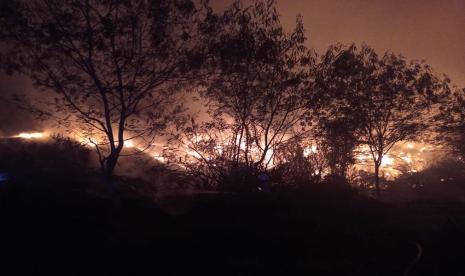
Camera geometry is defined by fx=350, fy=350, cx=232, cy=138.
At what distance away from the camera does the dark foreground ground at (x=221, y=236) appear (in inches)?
373

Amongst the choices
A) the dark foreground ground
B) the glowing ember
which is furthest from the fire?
the dark foreground ground

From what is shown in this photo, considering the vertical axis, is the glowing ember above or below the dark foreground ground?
above

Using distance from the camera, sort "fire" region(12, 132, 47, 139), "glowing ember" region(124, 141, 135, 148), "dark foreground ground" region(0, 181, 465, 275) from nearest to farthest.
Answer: "dark foreground ground" region(0, 181, 465, 275), "fire" region(12, 132, 47, 139), "glowing ember" region(124, 141, 135, 148)

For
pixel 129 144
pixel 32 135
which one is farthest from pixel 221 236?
pixel 129 144

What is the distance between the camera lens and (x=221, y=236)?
36.2 feet

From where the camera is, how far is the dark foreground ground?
31.1 feet

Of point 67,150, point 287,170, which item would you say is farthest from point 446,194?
point 67,150

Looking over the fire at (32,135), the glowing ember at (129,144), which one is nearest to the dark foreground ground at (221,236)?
the fire at (32,135)

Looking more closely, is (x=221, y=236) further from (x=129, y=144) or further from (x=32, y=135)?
(x=129, y=144)

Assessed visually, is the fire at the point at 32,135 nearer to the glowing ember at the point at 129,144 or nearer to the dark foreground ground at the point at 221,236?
the glowing ember at the point at 129,144

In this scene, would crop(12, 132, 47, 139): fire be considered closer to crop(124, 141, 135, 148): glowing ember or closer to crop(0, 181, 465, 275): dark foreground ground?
crop(124, 141, 135, 148): glowing ember

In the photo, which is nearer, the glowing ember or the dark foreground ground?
the dark foreground ground

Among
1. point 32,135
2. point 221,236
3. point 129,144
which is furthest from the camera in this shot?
point 129,144

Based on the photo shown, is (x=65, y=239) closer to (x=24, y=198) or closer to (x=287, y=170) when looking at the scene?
(x=24, y=198)
